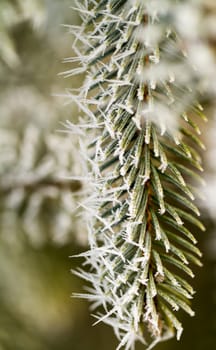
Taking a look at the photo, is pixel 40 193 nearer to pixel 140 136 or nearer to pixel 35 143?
pixel 35 143

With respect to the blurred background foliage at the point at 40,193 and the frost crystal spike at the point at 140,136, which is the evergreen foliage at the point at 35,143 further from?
the frost crystal spike at the point at 140,136

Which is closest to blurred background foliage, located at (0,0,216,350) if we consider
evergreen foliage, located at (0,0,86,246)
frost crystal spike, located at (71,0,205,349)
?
evergreen foliage, located at (0,0,86,246)

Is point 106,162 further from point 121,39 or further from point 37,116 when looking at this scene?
point 37,116

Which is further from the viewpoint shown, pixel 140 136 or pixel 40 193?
pixel 40 193

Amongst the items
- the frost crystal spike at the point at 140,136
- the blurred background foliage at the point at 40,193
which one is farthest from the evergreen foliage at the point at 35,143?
the frost crystal spike at the point at 140,136

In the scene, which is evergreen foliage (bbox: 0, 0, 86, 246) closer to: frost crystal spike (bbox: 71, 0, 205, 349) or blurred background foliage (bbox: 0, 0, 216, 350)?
blurred background foliage (bbox: 0, 0, 216, 350)

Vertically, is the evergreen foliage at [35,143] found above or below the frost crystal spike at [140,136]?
above

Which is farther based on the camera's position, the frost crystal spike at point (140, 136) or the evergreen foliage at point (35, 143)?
the evergreen foliage at point (35, 143)

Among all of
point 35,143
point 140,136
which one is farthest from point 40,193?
point 140,136

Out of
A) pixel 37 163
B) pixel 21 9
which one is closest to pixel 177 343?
pixel 37 163
